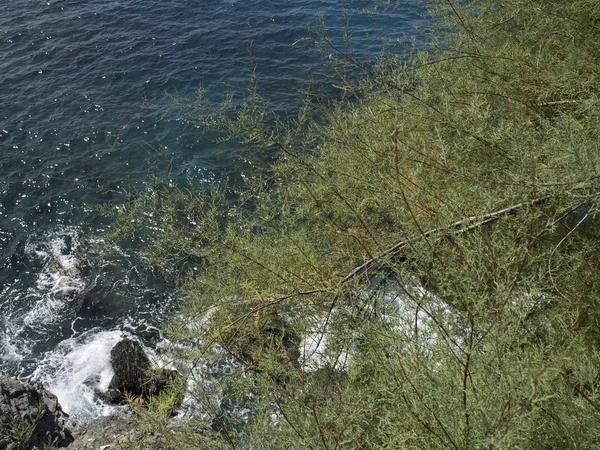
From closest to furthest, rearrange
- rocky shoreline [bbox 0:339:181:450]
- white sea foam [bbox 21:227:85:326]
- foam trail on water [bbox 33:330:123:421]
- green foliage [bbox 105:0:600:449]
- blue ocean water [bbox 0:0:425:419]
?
green foliage [bbox 105:0:600:449]
rocky shoreline [bbox 0:339:181:450]
foam trail on water [bbox 33:330:123:421]
blue ocean water [bbox 0:0:425:419]
white sea foam [bbox 21:227:85:326]

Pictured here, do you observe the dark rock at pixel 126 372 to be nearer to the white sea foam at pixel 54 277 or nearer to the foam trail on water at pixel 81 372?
the foam trail on water at pixel 81 372

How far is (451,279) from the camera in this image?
1.83m

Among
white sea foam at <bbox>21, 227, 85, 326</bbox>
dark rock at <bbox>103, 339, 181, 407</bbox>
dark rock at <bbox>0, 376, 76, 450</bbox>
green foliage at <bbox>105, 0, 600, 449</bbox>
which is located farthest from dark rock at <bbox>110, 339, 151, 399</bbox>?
green foliage at <bbox>105, 0, 600, 449</bbox>

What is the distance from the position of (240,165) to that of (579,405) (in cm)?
925

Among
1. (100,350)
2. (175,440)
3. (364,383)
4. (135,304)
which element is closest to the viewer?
(364,383)

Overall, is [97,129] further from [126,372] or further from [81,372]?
[126,372]

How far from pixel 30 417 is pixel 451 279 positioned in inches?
214

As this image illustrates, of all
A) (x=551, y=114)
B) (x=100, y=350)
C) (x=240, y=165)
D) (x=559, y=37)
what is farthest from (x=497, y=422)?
(x=240, y=165)

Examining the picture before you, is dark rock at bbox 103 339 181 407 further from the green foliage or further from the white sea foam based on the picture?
the green foliage

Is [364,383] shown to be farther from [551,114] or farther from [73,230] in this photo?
[73,230]

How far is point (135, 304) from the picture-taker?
854 centimetres

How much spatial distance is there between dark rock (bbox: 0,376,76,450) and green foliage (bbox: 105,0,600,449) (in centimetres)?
265

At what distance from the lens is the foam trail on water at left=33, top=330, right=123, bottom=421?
23.3 feet

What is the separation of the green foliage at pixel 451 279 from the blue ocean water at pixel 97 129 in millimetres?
2044
